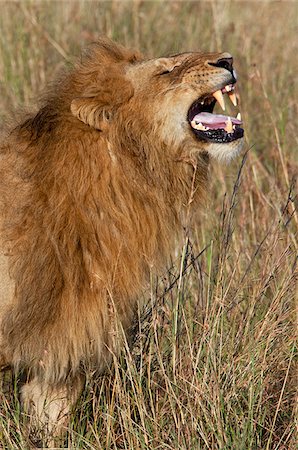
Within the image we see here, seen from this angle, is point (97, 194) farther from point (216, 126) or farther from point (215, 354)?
point (215, 354)

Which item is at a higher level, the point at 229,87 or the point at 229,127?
the point at 229,87

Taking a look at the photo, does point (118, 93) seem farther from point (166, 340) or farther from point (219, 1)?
point (219, 1)

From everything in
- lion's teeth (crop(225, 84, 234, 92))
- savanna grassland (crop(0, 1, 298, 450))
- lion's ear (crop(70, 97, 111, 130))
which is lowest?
savanna grassland (crop(0, 1, 298, 450))

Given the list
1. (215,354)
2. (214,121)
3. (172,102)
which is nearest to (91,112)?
(172,102)

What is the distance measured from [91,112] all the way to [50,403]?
1134 millimetres

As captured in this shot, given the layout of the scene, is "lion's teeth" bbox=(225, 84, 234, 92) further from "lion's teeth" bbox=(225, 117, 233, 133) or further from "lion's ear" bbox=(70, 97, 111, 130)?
"lion's ear" bbox=(70, 97, 111, 130)

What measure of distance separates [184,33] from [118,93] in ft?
14.0

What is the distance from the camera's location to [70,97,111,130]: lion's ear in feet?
10.8

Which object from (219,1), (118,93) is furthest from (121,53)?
(219,1)

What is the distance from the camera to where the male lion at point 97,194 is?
325 cm

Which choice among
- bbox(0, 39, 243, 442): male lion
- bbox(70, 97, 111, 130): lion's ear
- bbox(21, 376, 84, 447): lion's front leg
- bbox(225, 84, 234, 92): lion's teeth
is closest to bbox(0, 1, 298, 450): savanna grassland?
bbox(21, 376, 84, 447): lion's front leg

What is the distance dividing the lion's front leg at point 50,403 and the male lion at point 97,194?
0.23 m

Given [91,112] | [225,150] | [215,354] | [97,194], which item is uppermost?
[91,112]

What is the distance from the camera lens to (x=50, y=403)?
361 cm
